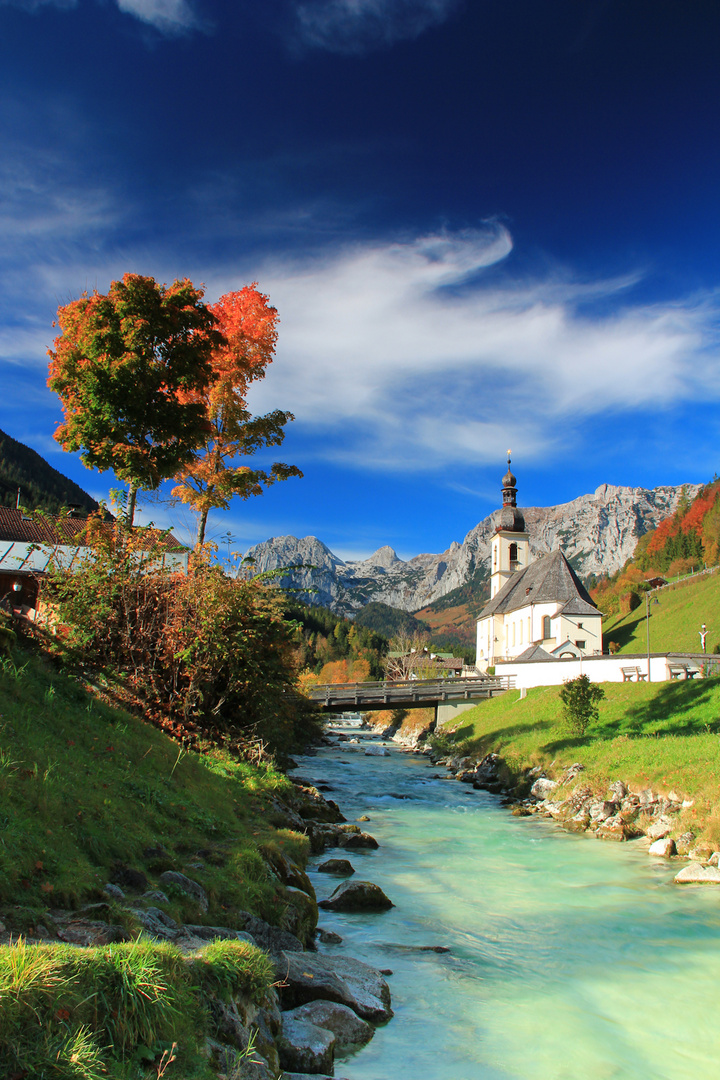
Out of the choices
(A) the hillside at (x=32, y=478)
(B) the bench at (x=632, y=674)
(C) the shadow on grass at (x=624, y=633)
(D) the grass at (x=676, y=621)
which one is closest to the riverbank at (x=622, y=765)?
(B) the bench at (x=632, y=674)

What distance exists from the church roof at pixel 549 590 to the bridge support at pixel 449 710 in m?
18.6

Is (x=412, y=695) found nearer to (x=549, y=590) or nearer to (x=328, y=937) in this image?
(x=549, y=590)

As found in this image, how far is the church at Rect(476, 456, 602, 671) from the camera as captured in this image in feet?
200

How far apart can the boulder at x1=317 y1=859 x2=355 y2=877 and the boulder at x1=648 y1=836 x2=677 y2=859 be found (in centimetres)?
815

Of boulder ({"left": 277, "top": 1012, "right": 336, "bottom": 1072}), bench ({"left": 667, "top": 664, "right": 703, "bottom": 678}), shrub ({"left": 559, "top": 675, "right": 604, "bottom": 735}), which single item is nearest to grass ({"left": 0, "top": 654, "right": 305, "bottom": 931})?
boulder ({"left": 277, "top": 1012, "right": 336, "bottom": 1072})

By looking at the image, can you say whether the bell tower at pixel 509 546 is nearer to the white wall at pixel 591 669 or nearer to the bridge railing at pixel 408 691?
the bridge railing at pixel 408 691

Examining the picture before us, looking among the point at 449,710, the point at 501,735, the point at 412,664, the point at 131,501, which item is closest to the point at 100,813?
the point at 131,501

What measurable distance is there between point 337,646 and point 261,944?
149 metres

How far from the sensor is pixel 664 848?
16.0 m

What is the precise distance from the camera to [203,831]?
9266 millimetres

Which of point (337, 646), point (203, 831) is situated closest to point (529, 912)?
point (203, 831)

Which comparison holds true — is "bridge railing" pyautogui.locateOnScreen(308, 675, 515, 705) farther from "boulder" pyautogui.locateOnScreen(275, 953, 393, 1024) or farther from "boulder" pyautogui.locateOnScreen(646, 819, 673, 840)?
"boulder" pyautogui.locateOnScreen(275, 953, 393, 1024)

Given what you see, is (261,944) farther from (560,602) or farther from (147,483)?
(560,602)

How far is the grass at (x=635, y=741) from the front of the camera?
1859cm
